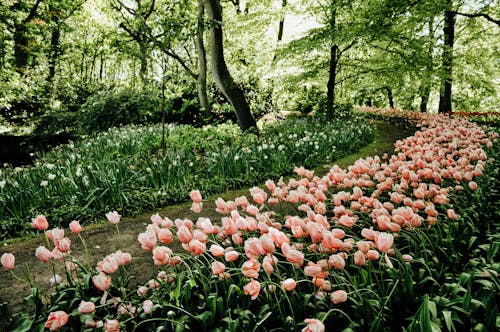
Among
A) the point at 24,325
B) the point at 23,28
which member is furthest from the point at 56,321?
the point at 23,28

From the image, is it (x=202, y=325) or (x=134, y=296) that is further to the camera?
(x=134, y=296)

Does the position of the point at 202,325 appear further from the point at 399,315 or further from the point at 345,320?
the point at 399,315

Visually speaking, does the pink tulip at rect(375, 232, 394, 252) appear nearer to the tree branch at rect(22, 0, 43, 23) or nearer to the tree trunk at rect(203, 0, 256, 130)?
the tree trunk at rect(203, 0, 256, 130)

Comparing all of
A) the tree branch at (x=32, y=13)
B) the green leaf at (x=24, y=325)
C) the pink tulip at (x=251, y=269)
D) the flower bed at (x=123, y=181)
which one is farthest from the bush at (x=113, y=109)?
the pink tulip at (x=251, y=269)

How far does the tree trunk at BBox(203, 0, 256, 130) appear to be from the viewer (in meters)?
8.38

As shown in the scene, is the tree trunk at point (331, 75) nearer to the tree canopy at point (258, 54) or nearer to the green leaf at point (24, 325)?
the tree canopy at point (258, 54)

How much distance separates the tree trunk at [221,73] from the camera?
8.38 m

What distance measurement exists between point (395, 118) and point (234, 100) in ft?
26.3

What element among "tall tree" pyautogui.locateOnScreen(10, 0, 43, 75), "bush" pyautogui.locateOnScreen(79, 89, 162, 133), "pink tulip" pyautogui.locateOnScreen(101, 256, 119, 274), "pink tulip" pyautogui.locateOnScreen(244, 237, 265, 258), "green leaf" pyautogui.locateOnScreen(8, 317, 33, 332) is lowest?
"green leaf" pyautogui.locateOnScreen(8, 317, 33, 332)

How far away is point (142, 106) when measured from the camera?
10867mm

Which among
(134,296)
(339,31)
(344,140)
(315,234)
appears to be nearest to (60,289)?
(134,296)

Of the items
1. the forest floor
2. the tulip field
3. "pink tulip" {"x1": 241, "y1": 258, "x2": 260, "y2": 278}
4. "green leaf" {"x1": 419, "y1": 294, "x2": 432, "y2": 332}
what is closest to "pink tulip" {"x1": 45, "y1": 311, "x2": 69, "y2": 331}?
the tulip field

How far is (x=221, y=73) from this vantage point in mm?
8820

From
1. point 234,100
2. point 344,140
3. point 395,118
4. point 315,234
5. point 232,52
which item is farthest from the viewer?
point 232,52
